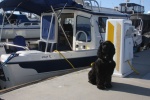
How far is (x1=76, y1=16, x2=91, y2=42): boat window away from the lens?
8289 mm

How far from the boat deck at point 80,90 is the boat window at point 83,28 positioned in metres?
2.34

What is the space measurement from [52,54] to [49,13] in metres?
2.11

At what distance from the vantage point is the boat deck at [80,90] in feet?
15.8

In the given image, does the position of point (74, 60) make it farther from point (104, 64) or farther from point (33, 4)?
point (104, 64)

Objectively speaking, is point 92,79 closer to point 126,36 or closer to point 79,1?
point 126,36

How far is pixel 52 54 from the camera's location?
7.39m

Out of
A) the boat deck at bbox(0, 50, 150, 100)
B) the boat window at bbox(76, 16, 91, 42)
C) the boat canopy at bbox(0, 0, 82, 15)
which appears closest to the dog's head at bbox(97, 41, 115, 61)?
the boat deck at bbox(0, 50, 150, 100)

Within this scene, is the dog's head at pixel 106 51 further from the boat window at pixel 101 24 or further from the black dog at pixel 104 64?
the boat window at pixel 101 24

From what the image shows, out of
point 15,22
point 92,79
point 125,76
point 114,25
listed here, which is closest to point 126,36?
point 114,25

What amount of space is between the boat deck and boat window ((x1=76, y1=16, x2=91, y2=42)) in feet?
7.67

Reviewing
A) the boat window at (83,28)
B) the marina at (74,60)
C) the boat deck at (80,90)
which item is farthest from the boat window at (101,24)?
the boat deck at (80,90)

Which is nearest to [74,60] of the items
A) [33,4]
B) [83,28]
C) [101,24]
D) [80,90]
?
[83,28]

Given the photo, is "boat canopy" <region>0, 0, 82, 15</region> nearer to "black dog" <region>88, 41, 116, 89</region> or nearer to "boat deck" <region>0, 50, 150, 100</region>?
"boat deck" <region>0, 50, 150, 100</region>

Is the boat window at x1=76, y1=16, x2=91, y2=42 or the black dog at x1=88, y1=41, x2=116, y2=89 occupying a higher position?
the boat window at x1=76, y1=16, x2=91, y2=42
